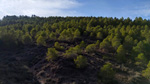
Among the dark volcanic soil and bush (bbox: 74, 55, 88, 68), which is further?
bush (bbox: 74, 55, 88, 68)

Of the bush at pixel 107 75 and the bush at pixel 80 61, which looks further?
the bush at pixel 80 61

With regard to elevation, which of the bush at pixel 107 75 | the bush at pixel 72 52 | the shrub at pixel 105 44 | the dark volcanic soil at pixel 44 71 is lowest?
the dark volcanic soil at pixel 44 71

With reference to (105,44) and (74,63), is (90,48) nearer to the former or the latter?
(105,44)

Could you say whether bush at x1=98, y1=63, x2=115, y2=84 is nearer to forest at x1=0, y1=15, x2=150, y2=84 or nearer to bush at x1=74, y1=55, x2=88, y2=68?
forest at x1=0, y1=15, x2=150, y2=84

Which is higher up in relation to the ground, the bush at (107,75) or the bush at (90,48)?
the bush at (90,48)

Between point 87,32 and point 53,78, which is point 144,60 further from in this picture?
point 87,32

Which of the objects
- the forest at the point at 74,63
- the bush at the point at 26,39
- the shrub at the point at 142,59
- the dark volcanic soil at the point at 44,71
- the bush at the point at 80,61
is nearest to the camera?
the forest at the point at 74,63

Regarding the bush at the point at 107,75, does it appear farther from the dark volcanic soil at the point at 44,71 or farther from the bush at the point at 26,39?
the bush at the point at 26,39

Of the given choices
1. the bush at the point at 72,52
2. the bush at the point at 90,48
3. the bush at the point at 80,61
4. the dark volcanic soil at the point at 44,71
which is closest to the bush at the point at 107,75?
the dark volcanic soil at the point at 44,71

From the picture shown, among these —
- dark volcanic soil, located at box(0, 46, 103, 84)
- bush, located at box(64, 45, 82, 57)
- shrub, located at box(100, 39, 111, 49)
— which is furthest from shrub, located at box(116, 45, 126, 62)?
bush, located at box(64, 45, 82, 57)

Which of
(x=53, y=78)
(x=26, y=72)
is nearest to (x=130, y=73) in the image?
(x=53, y=78)

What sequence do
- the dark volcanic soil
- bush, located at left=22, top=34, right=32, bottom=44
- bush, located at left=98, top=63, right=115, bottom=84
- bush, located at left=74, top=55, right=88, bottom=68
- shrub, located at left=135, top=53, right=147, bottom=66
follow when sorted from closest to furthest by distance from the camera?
1. bush, located at left=98, top=63, right=115, bottom=84
2. the dark volcanic soil
3. shrub, located at left=135, top=53, right=147, bottom=66
4. bush, located at left=74, top=55, right=88, bottom=68
5. bush, located at left=22, top=34, right=32, bottom=44
